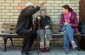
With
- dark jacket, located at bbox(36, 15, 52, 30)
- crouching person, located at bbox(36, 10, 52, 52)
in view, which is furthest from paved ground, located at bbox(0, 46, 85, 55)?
dark jacket, located at bbox(36, 15, 52, 30)

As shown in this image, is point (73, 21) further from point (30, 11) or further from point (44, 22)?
→ point (30, 11)

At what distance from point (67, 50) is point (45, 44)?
69cm

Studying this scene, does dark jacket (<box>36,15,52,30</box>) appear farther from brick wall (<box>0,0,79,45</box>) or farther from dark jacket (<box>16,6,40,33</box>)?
brick wall (<box>0,0,79,45</box>)

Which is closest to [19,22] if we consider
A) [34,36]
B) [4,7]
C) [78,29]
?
[34,36]

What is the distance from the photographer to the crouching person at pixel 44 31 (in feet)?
29.9

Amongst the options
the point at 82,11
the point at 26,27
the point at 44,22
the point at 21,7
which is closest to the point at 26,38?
the point at 26,27

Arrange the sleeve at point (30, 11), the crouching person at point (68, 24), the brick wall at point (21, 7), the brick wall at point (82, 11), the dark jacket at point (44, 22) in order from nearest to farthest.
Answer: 1. the sleeve at point (30, 11)
2. the crouching person at point (68, 24)
3. the dark jacket at point (44, 22)
4. the brick wall at point (82, 11)
5. the brick wall at point (21, 7)

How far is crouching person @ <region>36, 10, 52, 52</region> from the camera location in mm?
9102

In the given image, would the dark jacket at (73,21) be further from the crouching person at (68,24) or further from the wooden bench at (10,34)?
the wooden bench at (10,34)

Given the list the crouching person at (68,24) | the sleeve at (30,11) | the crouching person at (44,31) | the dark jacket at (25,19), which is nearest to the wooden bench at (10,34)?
the crouching person at (68,24)

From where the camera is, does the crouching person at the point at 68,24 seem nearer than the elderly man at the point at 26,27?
No

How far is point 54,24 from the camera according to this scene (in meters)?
9.95

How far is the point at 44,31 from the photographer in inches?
362

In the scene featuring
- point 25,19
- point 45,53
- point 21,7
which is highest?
point 21,7
